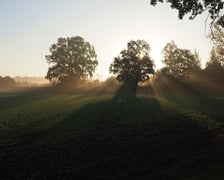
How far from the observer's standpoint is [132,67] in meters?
101

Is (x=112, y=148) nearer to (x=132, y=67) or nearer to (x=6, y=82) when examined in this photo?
(x=132, y=67)

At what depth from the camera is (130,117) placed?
1837 inches

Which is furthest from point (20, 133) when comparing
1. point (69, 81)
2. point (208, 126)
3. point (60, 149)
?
point (69, 81)

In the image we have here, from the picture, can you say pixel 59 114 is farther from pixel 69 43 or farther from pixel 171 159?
pixel 69 43

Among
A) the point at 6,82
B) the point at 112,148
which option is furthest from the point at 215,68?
the point at 6,82

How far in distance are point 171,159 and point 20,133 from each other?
17.8 meters

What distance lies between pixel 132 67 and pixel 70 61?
29.3 metres

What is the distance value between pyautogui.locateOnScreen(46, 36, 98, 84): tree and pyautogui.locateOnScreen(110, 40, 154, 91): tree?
21896 mm

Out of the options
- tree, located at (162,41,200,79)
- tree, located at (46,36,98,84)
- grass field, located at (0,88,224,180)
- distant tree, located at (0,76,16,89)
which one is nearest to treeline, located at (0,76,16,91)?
distant tree, located at (0,76,16,89)

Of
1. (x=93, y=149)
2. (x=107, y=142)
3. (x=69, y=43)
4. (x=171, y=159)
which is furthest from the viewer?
(x=69, y=43)

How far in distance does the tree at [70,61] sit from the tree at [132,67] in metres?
21.9

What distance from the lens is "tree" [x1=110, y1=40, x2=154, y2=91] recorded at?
330 ft

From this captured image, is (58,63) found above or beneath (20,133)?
above

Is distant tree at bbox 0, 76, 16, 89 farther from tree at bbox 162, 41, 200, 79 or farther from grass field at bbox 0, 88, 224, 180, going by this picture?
grass field at bbox 0, 88, 224, 180
